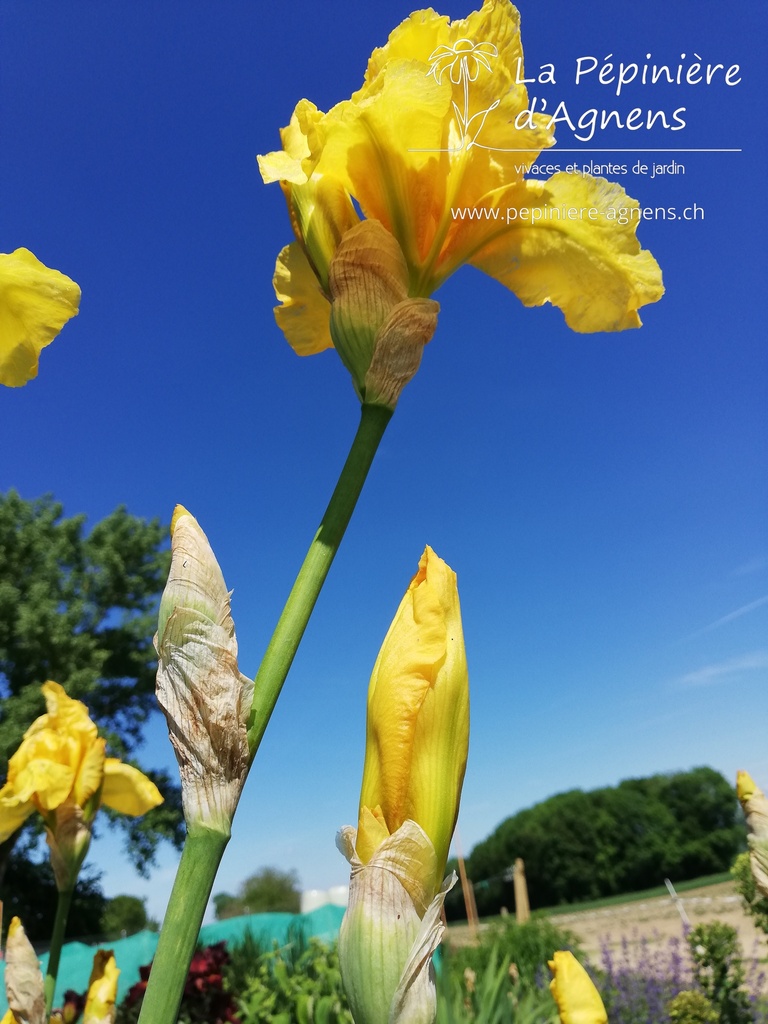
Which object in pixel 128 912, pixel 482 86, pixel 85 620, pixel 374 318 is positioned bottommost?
pixel 128 912

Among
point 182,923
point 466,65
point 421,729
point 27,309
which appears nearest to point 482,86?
point 466,65

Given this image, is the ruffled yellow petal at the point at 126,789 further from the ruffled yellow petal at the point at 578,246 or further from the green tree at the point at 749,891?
the green tree at the point at 749,891

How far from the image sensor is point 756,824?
57.2 inches

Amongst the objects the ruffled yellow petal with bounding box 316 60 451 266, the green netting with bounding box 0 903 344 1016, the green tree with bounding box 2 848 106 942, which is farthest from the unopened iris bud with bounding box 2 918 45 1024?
the green tree with bounding box 2 848 106 942

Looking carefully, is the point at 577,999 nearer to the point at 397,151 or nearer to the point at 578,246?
the point at 578,246

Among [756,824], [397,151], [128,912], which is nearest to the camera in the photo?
[397,151]

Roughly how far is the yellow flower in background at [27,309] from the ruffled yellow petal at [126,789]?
1259 mm

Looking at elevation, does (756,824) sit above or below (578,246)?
below

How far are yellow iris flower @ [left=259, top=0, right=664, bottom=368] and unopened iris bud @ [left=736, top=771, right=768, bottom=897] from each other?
3.81ft

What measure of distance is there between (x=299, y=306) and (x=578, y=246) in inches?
13.2

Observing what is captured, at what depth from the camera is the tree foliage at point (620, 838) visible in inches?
1186

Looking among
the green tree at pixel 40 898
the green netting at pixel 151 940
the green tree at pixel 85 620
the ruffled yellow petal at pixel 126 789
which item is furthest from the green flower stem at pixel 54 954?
the green tree at pixel 40 898

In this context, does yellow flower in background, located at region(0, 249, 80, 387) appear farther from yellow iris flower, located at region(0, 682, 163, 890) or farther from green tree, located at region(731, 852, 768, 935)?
green tree, located at region(731, 852, 768, 935)

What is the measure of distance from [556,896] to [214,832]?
3414 cm
